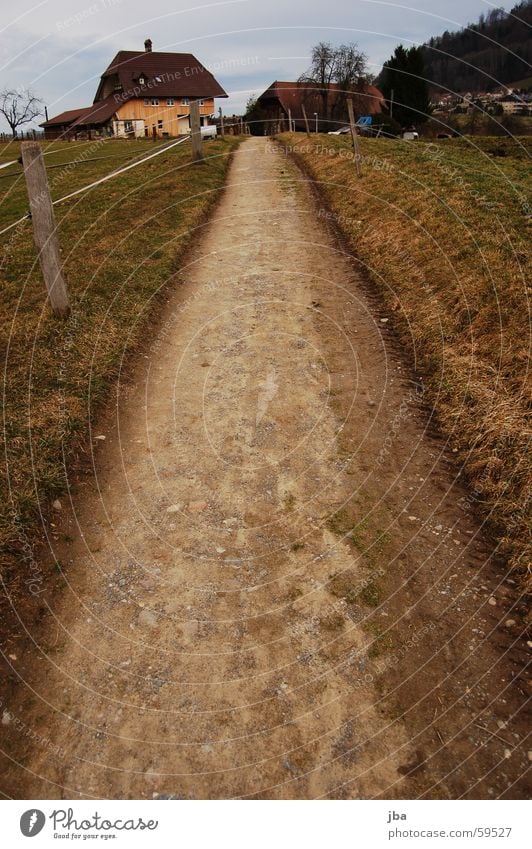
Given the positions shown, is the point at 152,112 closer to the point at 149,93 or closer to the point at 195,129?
the point at 149,93

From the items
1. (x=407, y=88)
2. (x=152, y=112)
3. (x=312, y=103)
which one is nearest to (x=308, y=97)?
(x=312, y=103)

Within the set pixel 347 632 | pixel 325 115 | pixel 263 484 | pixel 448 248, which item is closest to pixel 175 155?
pixel 448 248

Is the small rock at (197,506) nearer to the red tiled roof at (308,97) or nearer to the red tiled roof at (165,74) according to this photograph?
the red tiled roof at (308,97)

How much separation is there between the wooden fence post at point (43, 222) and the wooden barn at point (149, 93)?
5715 centimetres

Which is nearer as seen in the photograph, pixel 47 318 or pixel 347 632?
pixel 347 632

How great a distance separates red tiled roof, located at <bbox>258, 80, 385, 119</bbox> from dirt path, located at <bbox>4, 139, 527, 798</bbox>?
61.3 meters

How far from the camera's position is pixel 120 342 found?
8594 millimetres

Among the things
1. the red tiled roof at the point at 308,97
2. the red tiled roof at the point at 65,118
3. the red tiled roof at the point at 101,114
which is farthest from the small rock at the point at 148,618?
the red tiled roof at the point at 65,118

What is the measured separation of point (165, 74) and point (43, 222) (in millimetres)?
71836

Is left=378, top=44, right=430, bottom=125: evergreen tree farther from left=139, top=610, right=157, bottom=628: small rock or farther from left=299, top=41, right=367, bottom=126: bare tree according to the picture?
left=139, top=610, right=157, bottom=628: small rock

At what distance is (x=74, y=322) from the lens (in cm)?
898
